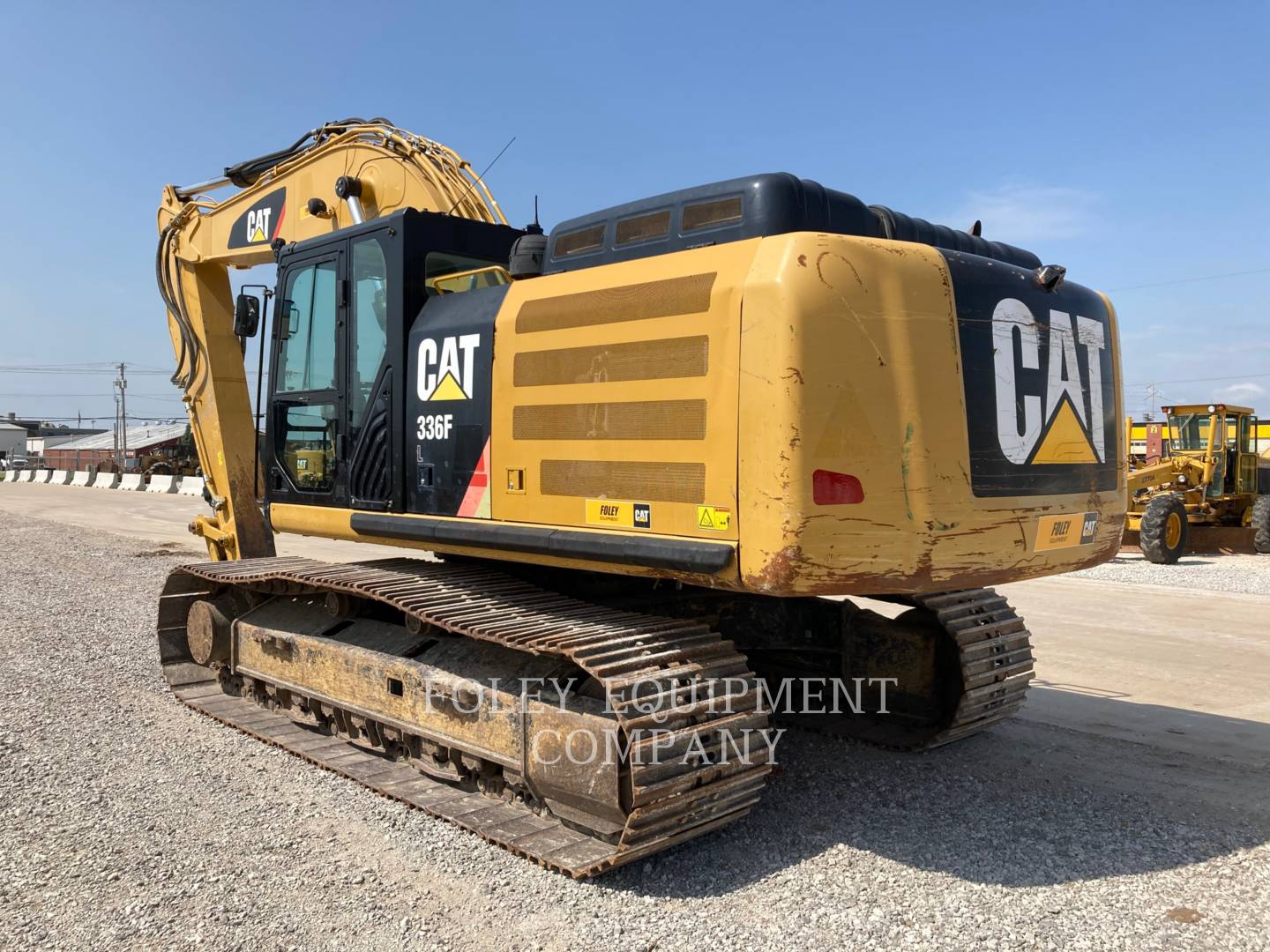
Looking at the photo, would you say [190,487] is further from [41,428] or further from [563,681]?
[41,428]

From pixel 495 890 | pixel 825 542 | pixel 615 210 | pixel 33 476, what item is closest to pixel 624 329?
pixel 615 210

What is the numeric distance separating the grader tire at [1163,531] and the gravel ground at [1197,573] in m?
0.17

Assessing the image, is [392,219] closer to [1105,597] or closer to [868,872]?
[868,872]

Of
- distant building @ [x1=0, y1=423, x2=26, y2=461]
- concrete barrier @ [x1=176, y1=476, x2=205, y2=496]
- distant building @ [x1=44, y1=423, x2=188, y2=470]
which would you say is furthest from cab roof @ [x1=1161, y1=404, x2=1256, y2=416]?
distant building @ [x1=0, y1=423, x2=26, y2=461]

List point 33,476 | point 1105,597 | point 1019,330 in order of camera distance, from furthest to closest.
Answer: point 33,476, point 1105,597, point 1019,330

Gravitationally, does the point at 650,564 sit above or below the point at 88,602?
above

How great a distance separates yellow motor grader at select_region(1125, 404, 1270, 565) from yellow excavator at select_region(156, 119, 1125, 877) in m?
12.0

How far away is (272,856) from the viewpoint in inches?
161

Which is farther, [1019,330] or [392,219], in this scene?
[392,219]

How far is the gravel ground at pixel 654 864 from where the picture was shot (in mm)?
3541

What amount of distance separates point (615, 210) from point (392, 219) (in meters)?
1.43

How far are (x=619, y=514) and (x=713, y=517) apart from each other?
0.53 metres

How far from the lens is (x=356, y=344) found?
571 centimetres

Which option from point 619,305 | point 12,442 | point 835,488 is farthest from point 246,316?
point 12,442
